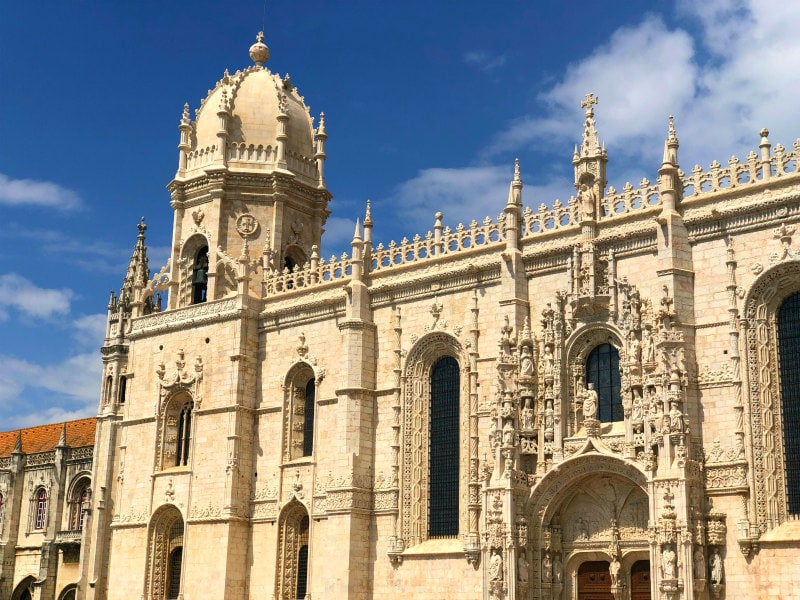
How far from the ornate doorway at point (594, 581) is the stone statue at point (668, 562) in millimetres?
2826

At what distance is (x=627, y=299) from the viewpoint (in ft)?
91.7

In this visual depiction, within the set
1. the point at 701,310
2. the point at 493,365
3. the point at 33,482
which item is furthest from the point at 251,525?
the point at 33,482

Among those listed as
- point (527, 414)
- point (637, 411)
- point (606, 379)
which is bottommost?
point (637, 411)

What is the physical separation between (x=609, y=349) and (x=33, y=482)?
40.1m

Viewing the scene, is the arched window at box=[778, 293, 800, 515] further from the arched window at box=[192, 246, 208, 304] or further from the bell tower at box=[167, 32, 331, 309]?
the arched window at box=[192, 246, 208, 304]

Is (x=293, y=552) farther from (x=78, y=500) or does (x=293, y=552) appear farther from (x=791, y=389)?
(x=78, y=500)

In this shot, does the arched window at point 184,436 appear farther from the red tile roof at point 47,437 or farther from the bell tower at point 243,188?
the red tile roof at point 47,437

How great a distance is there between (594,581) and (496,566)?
2508 mm

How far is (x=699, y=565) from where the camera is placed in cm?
2484

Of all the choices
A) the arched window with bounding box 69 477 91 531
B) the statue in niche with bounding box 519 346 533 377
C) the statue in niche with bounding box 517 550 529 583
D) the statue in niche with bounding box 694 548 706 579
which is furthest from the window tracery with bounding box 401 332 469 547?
the arched window with bounding box 69 477 91 531

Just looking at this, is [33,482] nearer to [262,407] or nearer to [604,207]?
[262,407]

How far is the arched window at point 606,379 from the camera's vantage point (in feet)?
92.1

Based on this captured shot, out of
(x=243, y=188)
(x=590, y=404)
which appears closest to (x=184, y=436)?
(x=243, y=188)

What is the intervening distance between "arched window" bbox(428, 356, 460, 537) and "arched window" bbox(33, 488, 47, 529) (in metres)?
33.3
